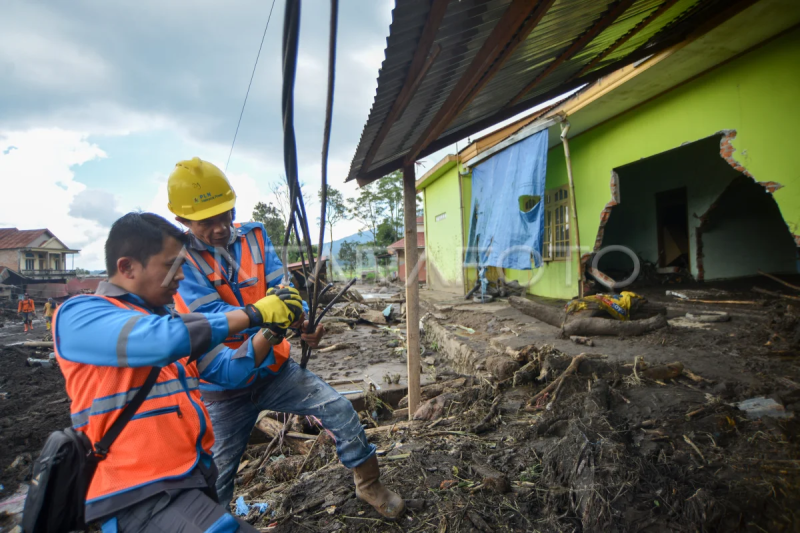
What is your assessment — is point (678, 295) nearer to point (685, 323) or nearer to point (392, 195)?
point (685, 323)

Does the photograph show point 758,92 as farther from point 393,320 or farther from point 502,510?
point 393,320

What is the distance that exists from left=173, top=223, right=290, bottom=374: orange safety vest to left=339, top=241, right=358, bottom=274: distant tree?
113 ft

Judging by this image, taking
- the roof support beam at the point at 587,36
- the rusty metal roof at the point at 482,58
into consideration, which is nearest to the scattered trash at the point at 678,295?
the rusty metal roof at the point at 482,58

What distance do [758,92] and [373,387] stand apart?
6.21 m

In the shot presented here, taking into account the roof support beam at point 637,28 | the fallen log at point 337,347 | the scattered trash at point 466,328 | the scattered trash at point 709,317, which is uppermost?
the roof support beam at point 637,28

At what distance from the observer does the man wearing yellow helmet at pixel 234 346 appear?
6.48 feet

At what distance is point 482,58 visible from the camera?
2035 millimetres

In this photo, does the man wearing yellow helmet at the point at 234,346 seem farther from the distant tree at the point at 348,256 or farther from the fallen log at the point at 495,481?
the distant tree at the point at 348,256

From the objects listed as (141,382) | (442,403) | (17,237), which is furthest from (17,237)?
(141,382)

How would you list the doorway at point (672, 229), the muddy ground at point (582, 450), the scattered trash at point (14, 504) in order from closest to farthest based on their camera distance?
1. the muddy ground at point (582, 450)
2. the scattered trash at point (14, 504)
3. the doorway at point (672, 229)

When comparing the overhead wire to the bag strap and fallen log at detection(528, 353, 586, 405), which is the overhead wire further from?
fallen log at detection(528, 353, 586, 405)

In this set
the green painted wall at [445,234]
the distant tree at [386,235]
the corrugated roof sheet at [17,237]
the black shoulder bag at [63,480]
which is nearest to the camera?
the black shoulder bag at [63,480]

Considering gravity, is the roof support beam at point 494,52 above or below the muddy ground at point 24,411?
above

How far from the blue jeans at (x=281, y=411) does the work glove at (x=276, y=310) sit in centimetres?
56
